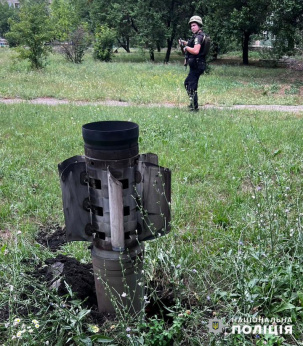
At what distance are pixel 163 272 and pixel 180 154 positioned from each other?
3.27 meters

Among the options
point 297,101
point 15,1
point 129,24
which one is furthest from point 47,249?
point 15,1

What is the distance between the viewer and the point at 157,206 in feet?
8.00

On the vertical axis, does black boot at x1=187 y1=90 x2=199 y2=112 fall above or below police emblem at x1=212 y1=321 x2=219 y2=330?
above

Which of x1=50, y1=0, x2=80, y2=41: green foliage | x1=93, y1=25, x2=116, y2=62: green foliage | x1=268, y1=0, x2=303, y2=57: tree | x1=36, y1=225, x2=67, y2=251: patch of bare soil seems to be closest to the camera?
x1=36, y1=225, x2=67, y2=251: patch of bare soil

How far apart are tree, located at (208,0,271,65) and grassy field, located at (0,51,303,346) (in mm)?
16450

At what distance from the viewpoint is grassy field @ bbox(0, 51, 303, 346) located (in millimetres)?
2252

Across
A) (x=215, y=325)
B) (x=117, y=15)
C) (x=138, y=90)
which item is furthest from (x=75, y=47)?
(x=215, y=325)

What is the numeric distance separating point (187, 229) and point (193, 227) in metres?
0.18

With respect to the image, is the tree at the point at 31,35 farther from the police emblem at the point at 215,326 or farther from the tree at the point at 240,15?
the police emblem at the point at 215,326

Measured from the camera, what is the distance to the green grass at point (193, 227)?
227 centimetres

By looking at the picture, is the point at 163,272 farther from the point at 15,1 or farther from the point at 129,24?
the point at 15,1

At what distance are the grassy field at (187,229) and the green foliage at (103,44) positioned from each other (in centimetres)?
2467

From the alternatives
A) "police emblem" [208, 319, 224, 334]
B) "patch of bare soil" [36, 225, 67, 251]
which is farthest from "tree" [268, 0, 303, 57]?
"police emblem" [208, 319, 224, 334]

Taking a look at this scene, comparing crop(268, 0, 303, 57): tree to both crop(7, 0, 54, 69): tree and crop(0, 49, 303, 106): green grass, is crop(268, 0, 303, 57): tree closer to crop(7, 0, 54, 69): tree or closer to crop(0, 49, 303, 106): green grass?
crop(0, 49, 303, 106): green grass
